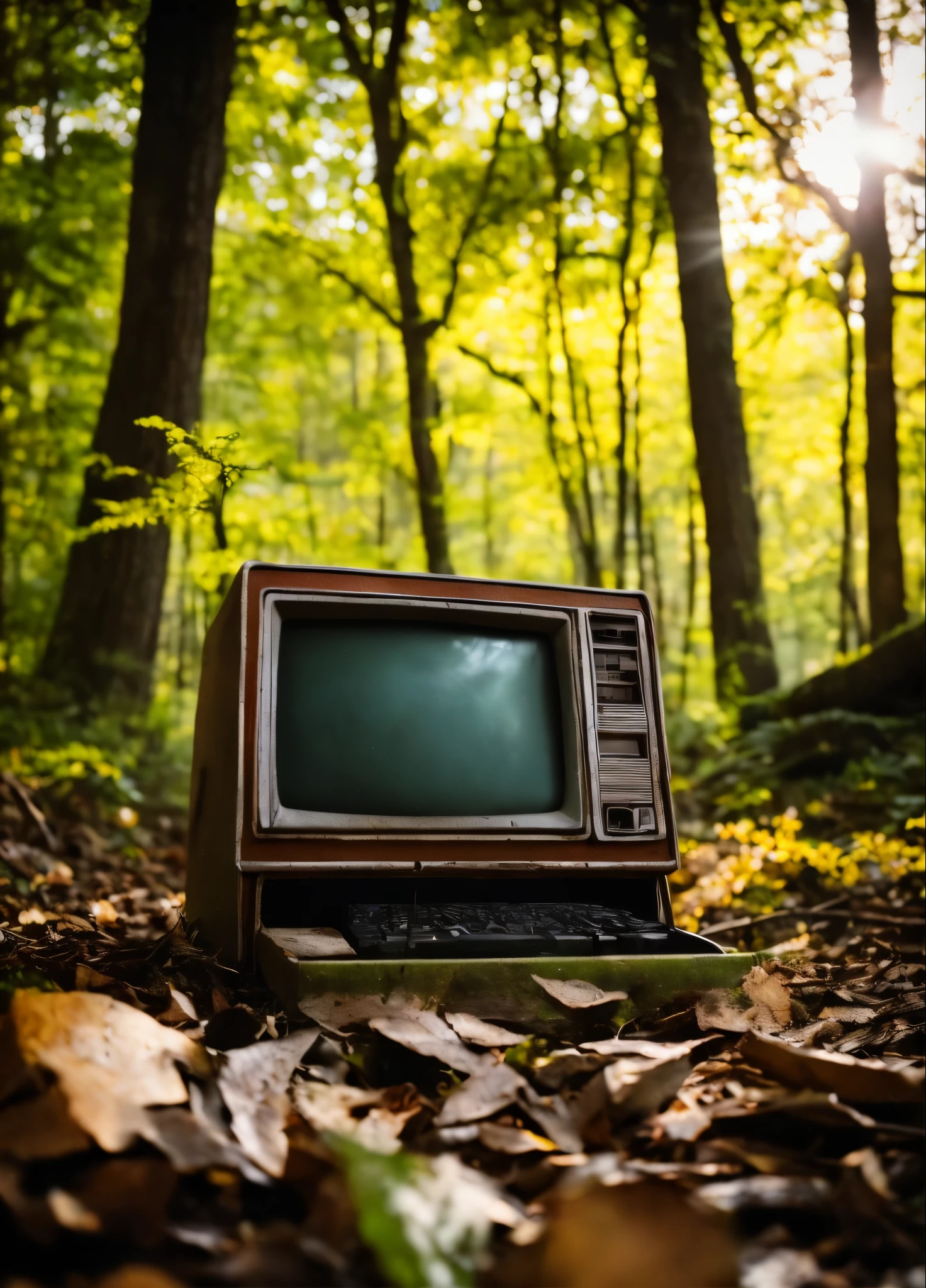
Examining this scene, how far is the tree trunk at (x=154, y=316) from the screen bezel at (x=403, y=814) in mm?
2245

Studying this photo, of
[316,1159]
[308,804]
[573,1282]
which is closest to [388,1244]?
[573,1282]

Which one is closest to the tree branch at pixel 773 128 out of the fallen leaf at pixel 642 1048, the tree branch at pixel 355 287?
the tree branch at pixel 355 287

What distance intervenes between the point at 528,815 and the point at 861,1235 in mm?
999

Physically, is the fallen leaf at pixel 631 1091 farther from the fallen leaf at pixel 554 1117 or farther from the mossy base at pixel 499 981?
the mossy base at pixel 499 981

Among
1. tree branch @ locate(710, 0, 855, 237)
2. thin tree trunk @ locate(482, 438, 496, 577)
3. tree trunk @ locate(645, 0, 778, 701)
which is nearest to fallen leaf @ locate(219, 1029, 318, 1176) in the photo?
tree trunk @ locate(645, 0, 778, 701)

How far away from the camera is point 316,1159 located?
80cm

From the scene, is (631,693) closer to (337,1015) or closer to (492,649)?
(492,649)

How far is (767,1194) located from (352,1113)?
0.43m

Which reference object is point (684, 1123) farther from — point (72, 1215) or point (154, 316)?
point (154, 316)

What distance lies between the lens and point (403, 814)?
63.7 inches

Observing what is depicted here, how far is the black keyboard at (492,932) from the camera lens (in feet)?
4.09

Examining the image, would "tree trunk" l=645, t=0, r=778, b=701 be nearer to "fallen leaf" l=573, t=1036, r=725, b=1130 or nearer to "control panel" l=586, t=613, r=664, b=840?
"control panel" l=586, t=613, r=664, b=840

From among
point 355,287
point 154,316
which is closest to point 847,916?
point 154,316

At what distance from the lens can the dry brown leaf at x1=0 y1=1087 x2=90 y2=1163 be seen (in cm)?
73
